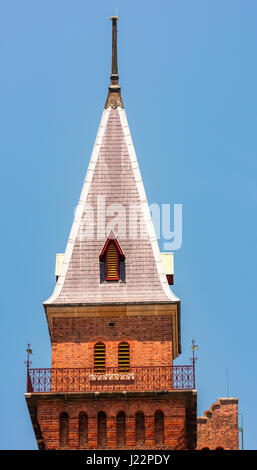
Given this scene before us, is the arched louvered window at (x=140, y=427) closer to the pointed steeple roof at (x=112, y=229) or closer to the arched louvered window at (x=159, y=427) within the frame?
the arched louvered window at (x=159, y=427)

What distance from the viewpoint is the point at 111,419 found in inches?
2992

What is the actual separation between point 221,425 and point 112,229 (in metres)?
15.6

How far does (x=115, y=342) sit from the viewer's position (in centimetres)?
7812

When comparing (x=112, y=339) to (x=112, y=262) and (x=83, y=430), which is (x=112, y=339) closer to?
(x=112, y=262)

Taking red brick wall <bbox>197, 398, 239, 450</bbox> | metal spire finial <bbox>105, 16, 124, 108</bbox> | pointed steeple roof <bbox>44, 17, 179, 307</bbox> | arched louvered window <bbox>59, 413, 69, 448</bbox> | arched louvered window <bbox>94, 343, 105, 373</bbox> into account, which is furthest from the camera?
red brick wall <bbox>197, 398, 239, 450</bbox>

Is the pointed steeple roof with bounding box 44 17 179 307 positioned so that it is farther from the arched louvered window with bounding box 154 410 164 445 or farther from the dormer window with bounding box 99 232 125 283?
the arched louvered window with bounding box 154 410 164 445

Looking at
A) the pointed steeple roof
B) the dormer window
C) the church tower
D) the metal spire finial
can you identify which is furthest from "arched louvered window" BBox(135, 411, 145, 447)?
the metal spire finial

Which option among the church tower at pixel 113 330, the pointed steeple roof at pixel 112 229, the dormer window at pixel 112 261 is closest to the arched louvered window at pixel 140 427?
the church tower at pixel 113 330

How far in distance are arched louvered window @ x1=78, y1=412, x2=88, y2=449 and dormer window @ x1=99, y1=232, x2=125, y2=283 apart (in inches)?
256

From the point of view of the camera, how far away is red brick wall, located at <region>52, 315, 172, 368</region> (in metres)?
77.7

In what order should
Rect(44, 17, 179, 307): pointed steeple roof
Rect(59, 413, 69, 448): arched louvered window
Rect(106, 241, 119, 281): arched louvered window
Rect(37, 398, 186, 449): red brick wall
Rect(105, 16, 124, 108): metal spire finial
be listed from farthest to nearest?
Rect(105, 16, 124, 108): metal spire finial
Rect(106, 241, 119, 281): arched louvered window
Rect(44, 17, 179, 307): pointed steeple roof
Rect(59, 413, 69, 448): arched louvered window
Rect(37, 398, 186, 449): red brick wall

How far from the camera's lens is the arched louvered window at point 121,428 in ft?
249
